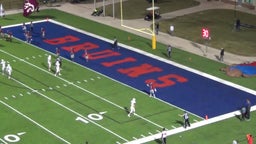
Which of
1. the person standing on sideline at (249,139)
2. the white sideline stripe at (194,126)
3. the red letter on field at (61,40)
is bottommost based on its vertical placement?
the red letter on field at (61,40)

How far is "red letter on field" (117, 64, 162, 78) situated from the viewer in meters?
45.9

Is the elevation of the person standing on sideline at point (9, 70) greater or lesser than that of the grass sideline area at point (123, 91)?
greater

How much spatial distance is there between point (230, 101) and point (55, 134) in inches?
483

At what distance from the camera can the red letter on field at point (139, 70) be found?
151 feet

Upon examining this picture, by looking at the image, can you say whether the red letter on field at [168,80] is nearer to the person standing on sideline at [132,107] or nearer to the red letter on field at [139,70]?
the red letter on field at [139,70]

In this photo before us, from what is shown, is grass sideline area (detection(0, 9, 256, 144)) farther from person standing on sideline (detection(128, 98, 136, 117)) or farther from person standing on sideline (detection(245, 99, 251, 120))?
person standing on sideline (detection(128, 98, 136, 117))

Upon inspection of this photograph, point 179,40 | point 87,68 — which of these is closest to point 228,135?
point 87,68

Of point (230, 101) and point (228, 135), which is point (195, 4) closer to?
point (230, 101)

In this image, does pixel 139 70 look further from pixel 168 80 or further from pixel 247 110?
pixel 247 110

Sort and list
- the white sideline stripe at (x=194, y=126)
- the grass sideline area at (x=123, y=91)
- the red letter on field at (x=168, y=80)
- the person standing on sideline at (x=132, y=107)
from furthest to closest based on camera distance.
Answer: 1. the red letter on field at (x=168, y=80)
2. the person standing on sideline at (x=132, y=107)
3. the grass sideline area at (x=123, y=91)
4. the white sideline stripe at (x=194, y=126)

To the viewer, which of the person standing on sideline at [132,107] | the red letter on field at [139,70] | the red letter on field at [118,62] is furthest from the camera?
the red letter on field at [118,62]

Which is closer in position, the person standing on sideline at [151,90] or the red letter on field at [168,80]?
the person standing on sideline at [151,90]

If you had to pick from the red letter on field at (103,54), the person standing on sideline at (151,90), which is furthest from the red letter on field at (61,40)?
the person standing on sideline at (151,90)

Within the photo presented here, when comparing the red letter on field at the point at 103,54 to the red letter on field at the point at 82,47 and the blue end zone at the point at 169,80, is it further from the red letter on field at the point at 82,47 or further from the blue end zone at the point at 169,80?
the red letter on field at the point at 82,47
